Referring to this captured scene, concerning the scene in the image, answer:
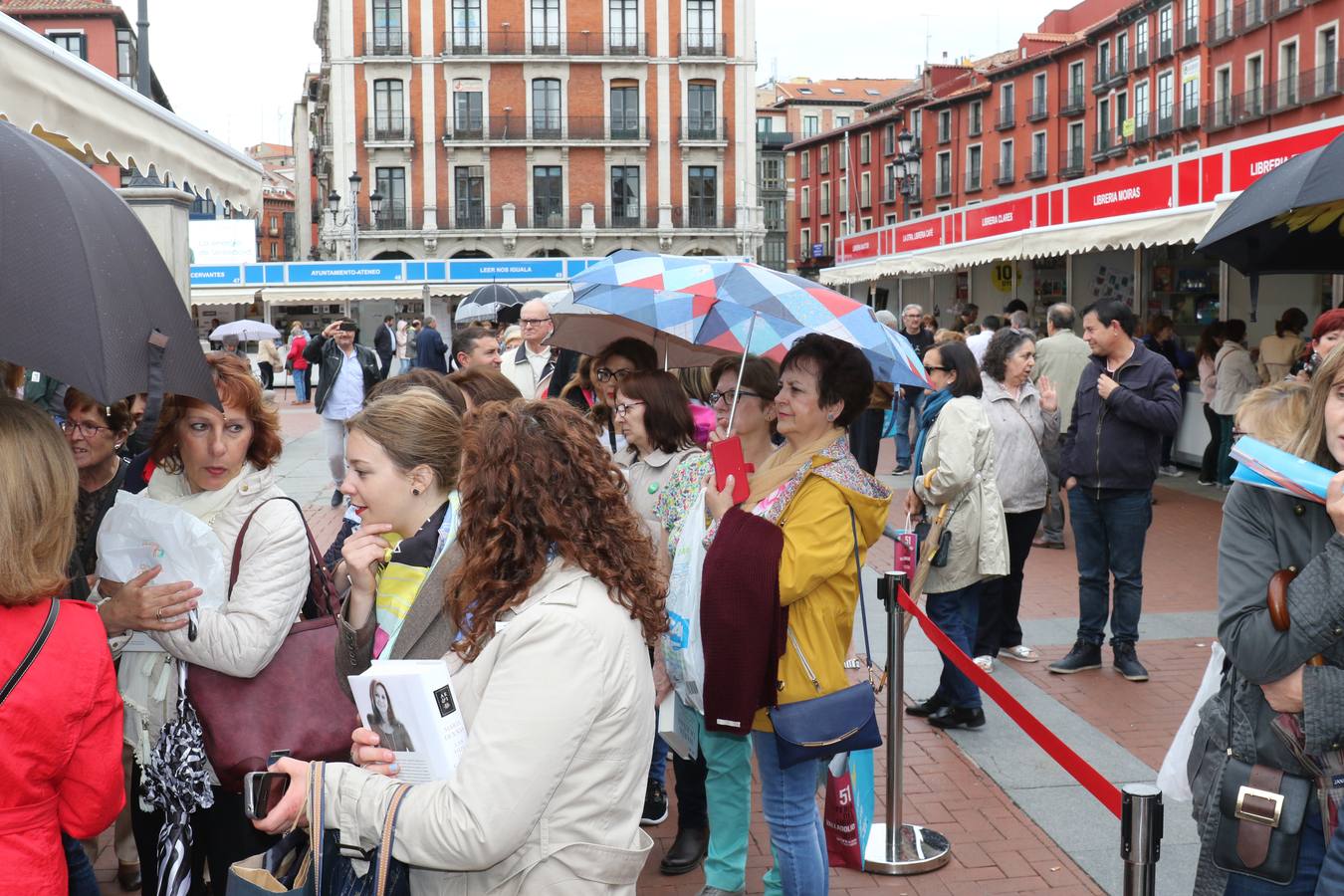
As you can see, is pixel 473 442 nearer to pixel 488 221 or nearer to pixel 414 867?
pixel 414 867

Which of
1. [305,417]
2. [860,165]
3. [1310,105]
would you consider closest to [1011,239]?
[305,417]

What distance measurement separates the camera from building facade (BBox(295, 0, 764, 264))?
5272 centimetres

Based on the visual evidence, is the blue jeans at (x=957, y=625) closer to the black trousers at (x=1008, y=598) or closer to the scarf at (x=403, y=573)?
the black trousers at (x=1008, y=598)

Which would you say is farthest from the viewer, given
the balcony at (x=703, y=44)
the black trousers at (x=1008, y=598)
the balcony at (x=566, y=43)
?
the balcony at (x=703, y=44)

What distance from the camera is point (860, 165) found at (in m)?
69.1

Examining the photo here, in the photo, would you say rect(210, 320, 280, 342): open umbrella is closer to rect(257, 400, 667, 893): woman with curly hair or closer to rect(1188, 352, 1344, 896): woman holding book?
rect(257, 400, 667, 893): woman with curly hair

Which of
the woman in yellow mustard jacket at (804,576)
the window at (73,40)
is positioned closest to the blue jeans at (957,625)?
the woman in yellow mustard jacket at (804,576)

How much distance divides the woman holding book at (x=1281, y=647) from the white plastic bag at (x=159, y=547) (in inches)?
89.8

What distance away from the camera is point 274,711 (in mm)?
3033

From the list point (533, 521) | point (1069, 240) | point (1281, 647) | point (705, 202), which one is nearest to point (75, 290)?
point (533, 521)

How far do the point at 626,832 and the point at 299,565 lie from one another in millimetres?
1263

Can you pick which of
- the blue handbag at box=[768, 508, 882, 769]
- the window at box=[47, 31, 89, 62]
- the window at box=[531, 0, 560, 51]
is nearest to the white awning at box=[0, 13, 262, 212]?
the blue handbag at box=[768, 508, 882, 769]

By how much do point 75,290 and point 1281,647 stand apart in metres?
2.46

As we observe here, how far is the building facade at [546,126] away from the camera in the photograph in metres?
52.7
